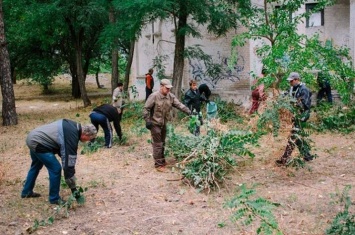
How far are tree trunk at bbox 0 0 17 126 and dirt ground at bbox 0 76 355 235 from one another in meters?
5.41

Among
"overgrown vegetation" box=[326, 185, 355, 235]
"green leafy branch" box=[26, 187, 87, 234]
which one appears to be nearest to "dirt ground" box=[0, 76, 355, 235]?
"green leafy branch" box=[26, 187, 87, 234]

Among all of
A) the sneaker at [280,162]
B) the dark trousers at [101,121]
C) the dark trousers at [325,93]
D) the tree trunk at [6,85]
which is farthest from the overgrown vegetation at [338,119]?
Answer: the tree trunk at [6,85]

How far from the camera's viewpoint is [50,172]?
22.1 feet

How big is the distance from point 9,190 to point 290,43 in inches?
310

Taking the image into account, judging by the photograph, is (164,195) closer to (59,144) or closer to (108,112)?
(59,144)

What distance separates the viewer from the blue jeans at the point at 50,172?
21.8ft

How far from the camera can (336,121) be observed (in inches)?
503

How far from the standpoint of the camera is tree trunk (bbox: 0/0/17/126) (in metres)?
15.7

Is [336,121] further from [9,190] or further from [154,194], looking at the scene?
[9,190]

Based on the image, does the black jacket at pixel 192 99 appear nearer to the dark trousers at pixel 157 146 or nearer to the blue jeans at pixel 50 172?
the dark trousers at pixel 157 146

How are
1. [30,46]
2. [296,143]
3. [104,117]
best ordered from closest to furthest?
[296,143], [104,117], [30,46]

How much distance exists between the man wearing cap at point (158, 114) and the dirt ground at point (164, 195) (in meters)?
0.35

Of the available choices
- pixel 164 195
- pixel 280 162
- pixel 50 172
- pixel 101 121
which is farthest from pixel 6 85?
pixel 280 162

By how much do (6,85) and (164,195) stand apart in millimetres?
10624
